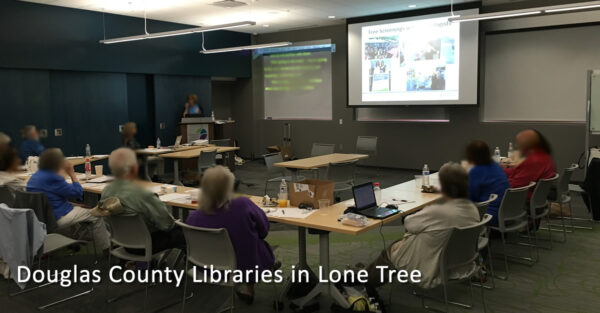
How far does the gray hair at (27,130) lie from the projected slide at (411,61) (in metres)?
9.29

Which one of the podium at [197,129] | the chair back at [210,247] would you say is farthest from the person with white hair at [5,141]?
the podium at [197,129]

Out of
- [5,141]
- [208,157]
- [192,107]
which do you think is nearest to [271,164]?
[208,157]

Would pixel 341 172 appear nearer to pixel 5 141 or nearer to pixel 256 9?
pixel 256 9

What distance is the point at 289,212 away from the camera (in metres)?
3.78

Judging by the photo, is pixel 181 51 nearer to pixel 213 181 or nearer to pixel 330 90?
pixel 330 90

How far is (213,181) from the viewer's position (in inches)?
41.1

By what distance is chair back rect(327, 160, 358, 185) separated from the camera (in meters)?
6.54

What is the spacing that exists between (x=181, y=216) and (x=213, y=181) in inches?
152

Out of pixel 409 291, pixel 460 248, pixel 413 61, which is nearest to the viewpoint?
pixel 460 248

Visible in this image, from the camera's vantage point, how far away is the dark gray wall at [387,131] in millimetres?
8898

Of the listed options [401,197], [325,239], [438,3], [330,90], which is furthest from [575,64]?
[325,239]

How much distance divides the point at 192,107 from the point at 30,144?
34.7 ft

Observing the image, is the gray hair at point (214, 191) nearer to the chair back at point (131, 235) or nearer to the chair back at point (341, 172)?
the chair back at point (131, 235)

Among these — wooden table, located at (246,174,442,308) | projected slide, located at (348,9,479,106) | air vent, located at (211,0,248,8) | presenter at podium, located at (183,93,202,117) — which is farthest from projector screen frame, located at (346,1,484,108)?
wooden table, located at (246,174,442,308)
